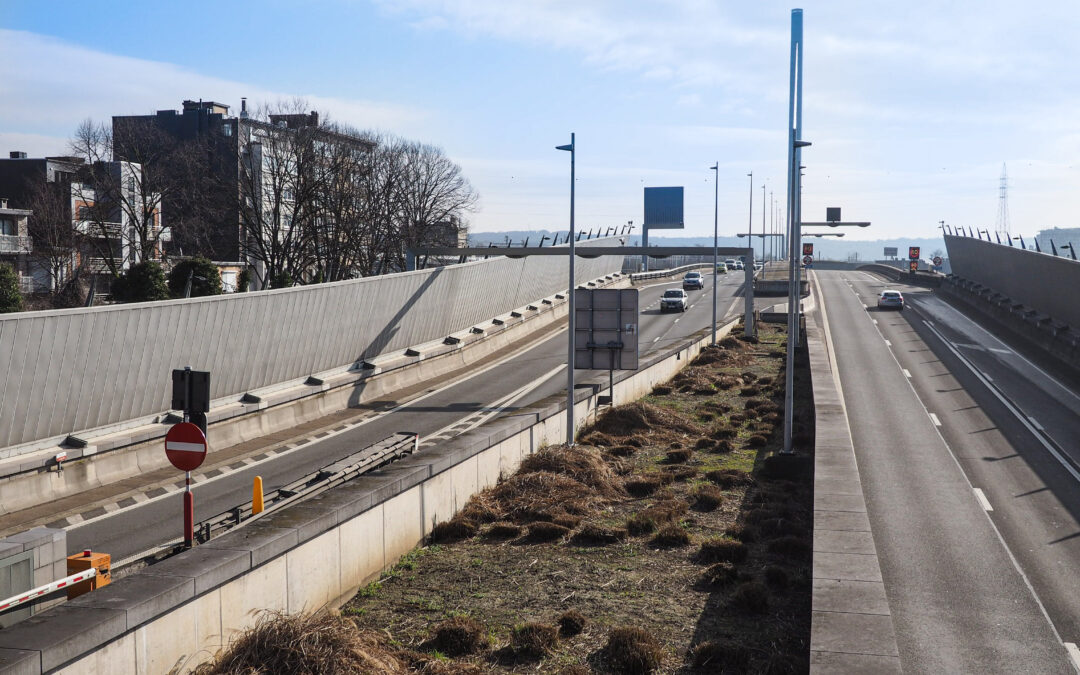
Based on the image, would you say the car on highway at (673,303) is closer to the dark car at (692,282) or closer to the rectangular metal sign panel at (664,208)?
the dark car at (692,282)

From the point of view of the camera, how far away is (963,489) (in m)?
22.2

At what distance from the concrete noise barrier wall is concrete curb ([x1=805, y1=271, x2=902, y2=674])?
17.4m

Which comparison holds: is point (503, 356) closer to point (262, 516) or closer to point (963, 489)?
point (963, 489)

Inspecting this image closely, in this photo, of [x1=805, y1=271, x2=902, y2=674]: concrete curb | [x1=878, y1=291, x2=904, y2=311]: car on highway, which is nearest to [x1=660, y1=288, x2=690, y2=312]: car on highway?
[x1=878, y1=291, x2=904, y2=311]: car on highway

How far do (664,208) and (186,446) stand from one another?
141m

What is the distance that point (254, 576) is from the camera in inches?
415

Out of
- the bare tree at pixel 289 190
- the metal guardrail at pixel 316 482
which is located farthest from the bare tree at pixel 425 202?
the metal guardrail at pixel 316 482

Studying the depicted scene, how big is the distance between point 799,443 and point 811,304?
51.2 m

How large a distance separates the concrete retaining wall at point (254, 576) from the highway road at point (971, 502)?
23.9ft

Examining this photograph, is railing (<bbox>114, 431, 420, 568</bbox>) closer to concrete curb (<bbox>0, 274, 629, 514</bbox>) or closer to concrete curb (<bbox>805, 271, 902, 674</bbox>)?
concrete curb (<bbox>0, 274, 629, 514</bbox>)

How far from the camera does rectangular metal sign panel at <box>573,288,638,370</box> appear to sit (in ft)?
94.2

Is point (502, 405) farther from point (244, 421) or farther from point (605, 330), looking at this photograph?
point (244, 421)

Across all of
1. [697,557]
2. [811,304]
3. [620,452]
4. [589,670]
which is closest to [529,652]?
[589,670]

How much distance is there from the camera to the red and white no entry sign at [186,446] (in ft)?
42.5
